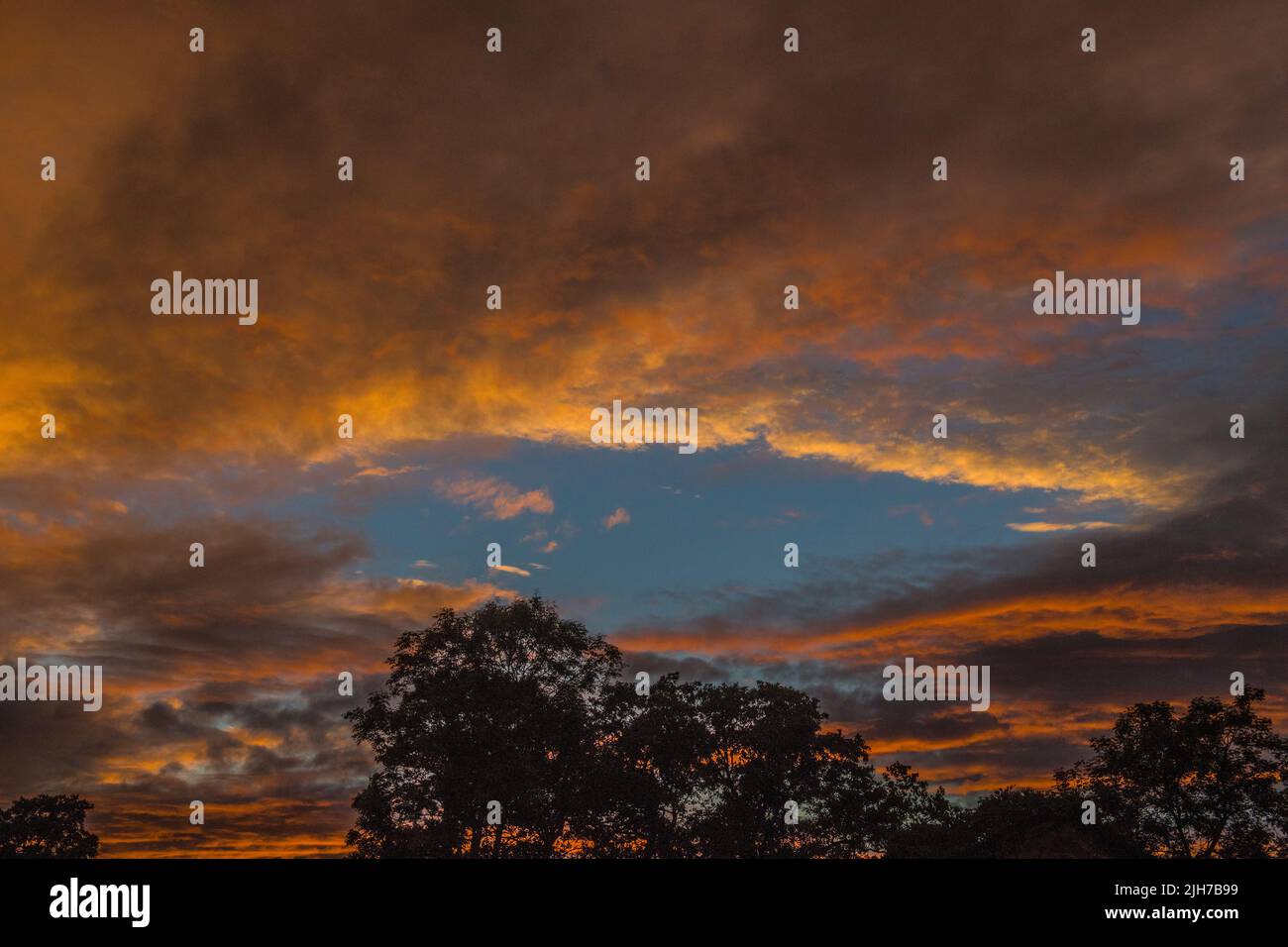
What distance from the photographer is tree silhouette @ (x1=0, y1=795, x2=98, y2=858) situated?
4591cm

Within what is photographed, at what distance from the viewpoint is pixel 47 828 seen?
46.6 meters

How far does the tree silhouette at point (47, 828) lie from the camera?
45.9 meters

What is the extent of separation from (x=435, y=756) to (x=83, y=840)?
806 inches

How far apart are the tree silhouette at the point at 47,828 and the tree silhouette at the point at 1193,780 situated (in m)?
46.5

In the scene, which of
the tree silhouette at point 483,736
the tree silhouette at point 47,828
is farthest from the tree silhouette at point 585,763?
the tree silhouette at point 47,828

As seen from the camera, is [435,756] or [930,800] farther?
[930,800]

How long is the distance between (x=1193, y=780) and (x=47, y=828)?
52426 mm

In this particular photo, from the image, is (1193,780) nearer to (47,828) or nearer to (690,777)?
(690,777)

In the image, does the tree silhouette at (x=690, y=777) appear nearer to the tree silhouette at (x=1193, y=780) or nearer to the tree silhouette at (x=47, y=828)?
the tree silhouette at (x=1193, y=780)
